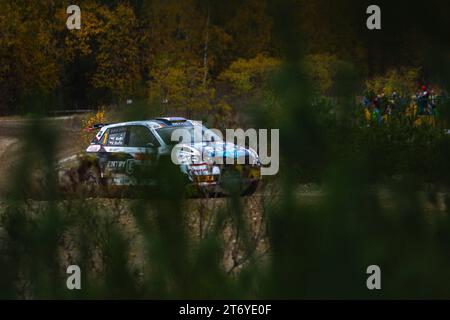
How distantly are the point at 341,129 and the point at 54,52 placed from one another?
130 feet

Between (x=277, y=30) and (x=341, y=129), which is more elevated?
(x=277, y=30)

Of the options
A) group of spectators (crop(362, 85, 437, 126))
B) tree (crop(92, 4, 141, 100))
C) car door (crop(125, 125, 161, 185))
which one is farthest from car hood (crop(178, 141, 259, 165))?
tree (crop(92, 4, 141, 100))

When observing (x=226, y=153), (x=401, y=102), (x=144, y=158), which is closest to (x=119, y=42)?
(x=401, y=102)

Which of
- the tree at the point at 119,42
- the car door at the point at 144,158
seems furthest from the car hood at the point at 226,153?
the tree at the point at 119,42

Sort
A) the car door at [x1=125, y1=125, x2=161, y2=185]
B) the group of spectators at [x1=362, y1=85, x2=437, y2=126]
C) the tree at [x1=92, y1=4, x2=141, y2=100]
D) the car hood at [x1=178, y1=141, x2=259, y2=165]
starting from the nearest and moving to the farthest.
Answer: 1. the car door at [x1=125, y1=125, x2=161, y2=185]
2. the group of spectators at [x1=362, y1=85, x2=437, y2=126]
3. the car hood at [x1=178, y1=141, x2=259, y2=165]
4. the tree at [x1=92, y1=4, x2=141, y2=100]

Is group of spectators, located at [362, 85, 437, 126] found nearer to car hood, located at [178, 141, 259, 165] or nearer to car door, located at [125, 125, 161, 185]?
car hood, located at [178, 141, 259, 165]

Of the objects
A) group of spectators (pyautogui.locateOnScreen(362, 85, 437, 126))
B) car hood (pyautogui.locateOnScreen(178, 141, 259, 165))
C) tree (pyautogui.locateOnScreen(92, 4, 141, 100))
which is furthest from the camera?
tree (pyautogui.locateOnScreen(92, 4, 141, 100))

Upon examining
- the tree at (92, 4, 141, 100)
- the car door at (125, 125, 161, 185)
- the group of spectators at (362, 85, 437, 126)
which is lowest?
the car door at (125, 125, 161, 185)

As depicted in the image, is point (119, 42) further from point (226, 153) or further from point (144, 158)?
point (144, 158)

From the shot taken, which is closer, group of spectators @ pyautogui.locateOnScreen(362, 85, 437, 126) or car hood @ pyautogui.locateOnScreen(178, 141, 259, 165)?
group of spectators @ pyautogui.locateOnScreen(362, 85, 437, 126)

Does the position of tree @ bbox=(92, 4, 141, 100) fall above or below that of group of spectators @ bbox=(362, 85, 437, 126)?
above

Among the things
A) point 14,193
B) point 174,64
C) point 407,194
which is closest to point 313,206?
point 407,194

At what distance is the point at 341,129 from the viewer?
212 centimetres
